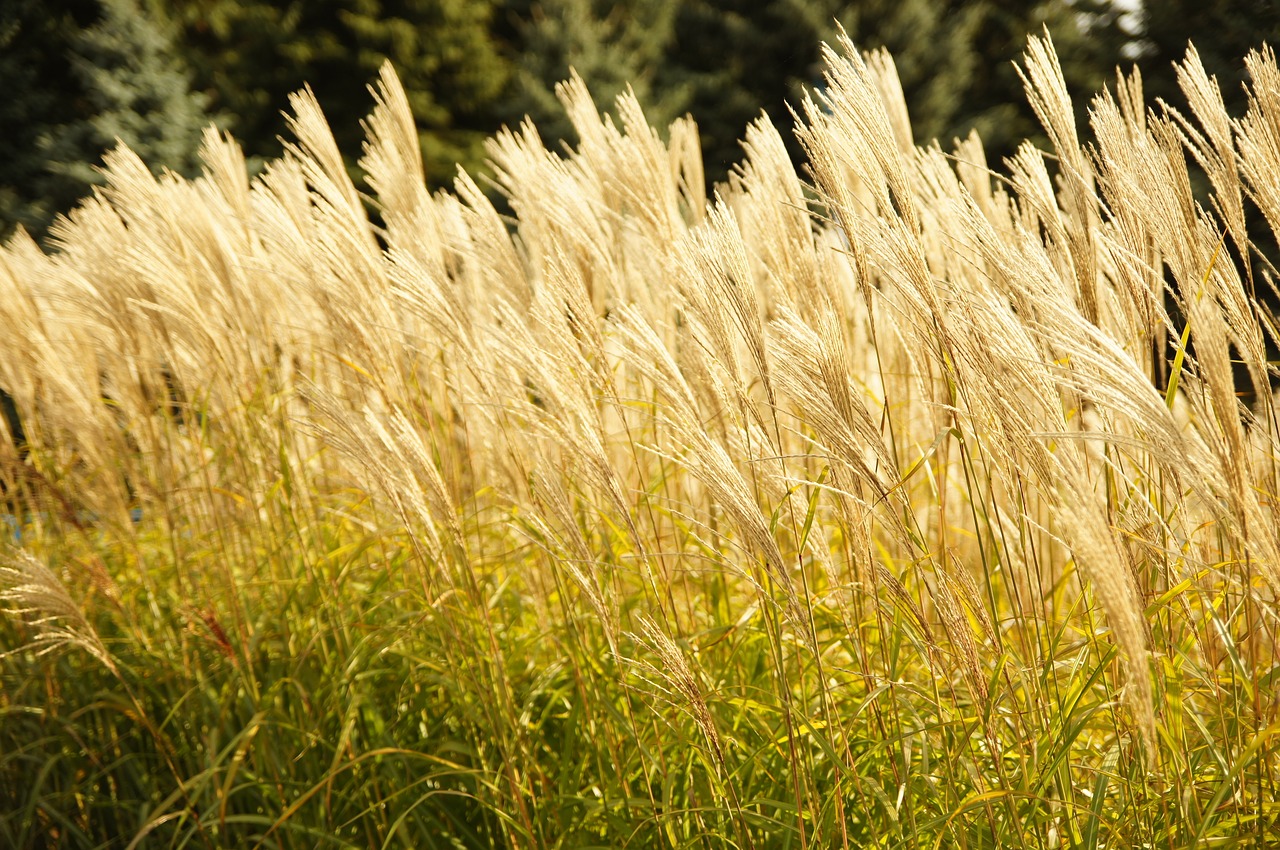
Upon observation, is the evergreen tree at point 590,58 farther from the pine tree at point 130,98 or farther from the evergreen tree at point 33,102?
the evergreen tree at point 33,102

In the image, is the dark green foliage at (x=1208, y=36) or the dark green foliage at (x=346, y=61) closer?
the dark green foliage at (x=1208, y=36)

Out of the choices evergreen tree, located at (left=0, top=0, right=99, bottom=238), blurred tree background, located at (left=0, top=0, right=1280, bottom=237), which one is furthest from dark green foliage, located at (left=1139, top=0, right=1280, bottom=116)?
evergreen tree, located at (left=0, top=0, right=99, bottom=238)

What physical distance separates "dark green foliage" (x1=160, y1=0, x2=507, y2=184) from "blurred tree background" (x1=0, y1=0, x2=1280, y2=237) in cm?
4

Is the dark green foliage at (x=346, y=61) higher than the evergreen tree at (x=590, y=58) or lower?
higher

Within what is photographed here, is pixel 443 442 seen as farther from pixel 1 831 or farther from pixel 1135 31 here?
pixel 1135 31

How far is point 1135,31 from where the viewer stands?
1611 centimetres

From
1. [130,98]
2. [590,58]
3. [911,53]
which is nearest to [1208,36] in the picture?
[911,53]

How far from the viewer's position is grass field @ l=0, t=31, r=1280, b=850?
129 cm

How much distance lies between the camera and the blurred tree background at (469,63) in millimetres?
15133

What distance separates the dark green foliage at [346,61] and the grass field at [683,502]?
14.8 metres

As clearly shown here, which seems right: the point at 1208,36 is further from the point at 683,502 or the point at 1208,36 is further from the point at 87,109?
the point at 87,109

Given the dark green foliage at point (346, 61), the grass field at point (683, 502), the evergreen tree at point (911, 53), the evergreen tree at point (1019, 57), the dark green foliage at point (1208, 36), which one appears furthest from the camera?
the dark green foliage at point (346, 61)

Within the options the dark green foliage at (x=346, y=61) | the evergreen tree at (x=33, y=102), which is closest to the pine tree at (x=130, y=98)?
the evergreen tree at (x=33, y=102)

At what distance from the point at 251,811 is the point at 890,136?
2205 mm
